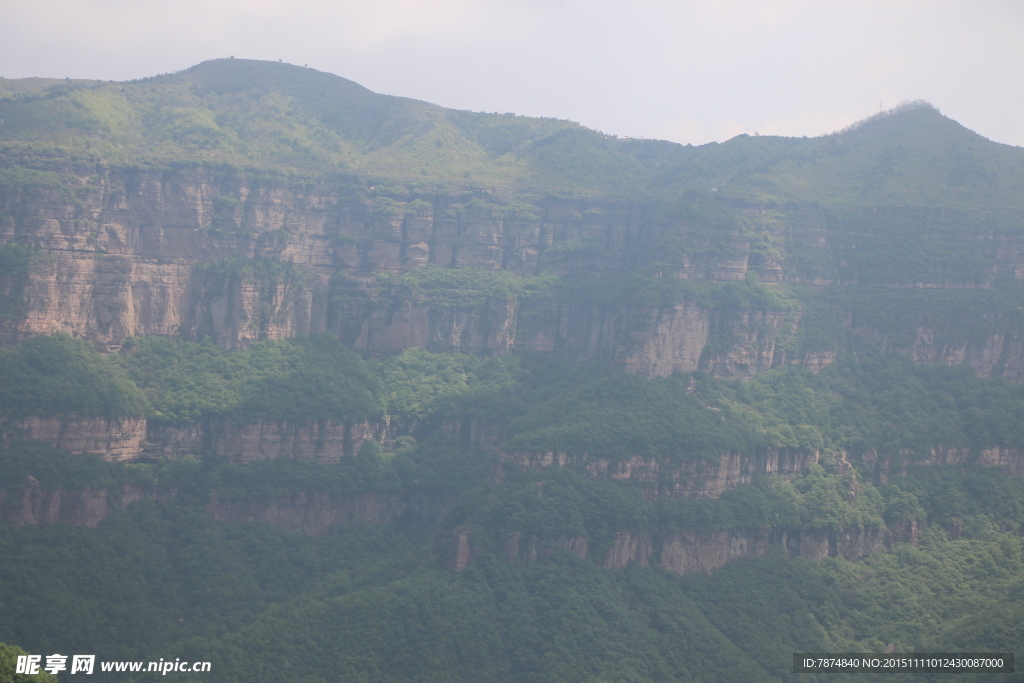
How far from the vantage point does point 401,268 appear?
93188 mm

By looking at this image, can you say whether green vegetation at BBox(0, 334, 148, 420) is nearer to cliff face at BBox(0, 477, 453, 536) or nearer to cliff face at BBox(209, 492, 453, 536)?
cliff face at BBox(0, 477, 453, 536)

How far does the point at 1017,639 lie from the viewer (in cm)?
6191

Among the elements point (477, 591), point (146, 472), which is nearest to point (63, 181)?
point (146, 472)

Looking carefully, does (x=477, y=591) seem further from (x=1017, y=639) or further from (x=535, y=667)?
(x=1017, y=639)

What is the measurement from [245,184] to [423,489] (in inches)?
849

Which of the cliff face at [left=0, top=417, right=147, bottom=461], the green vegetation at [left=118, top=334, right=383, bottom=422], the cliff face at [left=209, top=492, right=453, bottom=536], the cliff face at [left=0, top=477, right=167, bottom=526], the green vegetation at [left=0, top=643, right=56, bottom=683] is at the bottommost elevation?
the cliff face at [left=209, top=492, right=453, bottom=536]

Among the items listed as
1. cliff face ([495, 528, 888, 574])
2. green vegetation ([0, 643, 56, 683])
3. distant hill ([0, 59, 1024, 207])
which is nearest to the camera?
green vegetation ([0, 643, 56, 683])

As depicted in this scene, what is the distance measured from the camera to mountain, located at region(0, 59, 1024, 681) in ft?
226

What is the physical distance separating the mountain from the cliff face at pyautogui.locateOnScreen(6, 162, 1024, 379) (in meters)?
0.20

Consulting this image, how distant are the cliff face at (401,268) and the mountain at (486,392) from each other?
0.20m

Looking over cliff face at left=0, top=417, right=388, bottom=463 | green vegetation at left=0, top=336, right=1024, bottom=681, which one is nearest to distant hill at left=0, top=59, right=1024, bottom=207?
green vegetation at left=0, top=336, right=1024, bottom=681

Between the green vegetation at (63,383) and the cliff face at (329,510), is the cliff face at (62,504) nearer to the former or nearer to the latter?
the green vegetation at (63,383)

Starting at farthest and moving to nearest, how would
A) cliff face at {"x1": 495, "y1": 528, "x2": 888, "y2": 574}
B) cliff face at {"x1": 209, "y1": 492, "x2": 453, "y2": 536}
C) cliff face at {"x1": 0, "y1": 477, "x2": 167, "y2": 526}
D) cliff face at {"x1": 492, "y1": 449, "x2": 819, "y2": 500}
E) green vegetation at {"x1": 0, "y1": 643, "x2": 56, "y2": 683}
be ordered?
cliff face at {"x1": 209, "y1": 492, "x2": 453, "y2": 536} < cliff face at {"x1": 492, "y1": 449, "x2": 819, "y2": 500} < cliff face at {"x1": 495, "y1": 528, "x2": 888, "y2": 574} < cliff face at {"x1": 0, "y1": 477, "x2": 167, "y2": 526} < green vegetation at {"x1": 0, "y1": 643, "x2": 56, "y2": 683}

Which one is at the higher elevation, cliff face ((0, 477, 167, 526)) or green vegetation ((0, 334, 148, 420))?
green vegetation ((0, 334, 148, 420))
